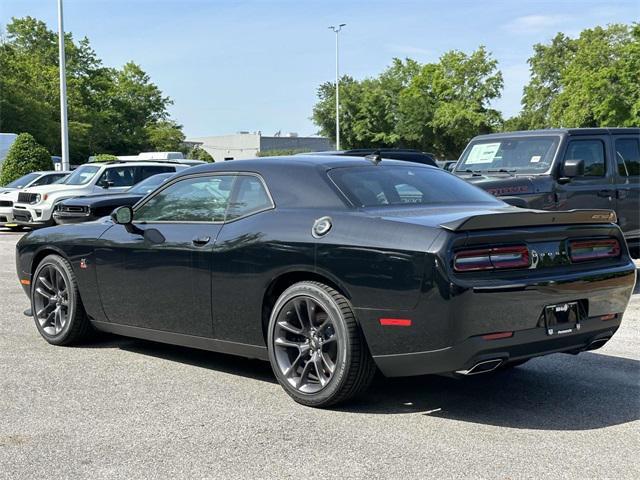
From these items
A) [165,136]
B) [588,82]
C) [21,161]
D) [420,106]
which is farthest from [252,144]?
[21,161]

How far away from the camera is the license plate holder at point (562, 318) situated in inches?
181

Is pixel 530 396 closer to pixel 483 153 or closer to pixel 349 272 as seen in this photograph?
pixel 349 272

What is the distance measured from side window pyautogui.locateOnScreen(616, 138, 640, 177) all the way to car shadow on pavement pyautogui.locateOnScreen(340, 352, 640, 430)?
5544 mm

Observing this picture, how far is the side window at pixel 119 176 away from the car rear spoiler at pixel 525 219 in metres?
14.8

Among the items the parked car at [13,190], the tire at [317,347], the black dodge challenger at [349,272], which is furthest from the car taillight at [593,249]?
the parked car at [13,190]

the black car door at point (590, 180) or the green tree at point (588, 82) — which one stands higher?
the green tree at point (588, 82)

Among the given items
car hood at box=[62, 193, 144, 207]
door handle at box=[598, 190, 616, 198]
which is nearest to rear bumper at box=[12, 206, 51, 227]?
car hood at box=[62, 193, 144, 207]

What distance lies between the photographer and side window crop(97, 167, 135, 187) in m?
18.7

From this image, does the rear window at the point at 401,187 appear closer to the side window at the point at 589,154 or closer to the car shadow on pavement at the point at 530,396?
the car shadow on pavement at the point at 530,396

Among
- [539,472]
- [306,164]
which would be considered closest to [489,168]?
[306,164]

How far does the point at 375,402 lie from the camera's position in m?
5.05

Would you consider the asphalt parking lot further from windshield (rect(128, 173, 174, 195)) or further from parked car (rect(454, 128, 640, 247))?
windshield (rect(128, 173, 174, 195))

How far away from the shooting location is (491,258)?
14.6 feet

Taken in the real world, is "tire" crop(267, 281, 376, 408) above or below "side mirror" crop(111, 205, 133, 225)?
below
